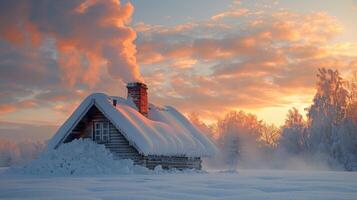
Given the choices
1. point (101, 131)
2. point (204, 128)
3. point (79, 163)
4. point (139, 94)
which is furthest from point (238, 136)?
point (79, 163)

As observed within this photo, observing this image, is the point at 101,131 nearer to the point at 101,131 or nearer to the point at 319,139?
the point at 101,131

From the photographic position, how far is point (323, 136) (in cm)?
5094

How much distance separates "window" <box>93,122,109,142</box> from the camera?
2495 cm

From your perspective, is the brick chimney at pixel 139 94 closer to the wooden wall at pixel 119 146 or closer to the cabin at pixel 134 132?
the cabin at pixel 134 132

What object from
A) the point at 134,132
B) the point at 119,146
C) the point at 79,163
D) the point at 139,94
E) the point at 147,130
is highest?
the point at 139,94

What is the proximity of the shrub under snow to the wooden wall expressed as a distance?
0.68m

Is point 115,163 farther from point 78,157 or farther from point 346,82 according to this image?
point 346,82

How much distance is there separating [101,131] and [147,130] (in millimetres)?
3130

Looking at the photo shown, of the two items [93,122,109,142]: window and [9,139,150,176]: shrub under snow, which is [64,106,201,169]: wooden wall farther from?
[9,139,150,176]: shrub under snow

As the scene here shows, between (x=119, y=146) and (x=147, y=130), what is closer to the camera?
(x=147, y=130)

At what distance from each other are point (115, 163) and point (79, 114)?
398 cm

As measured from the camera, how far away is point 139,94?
27.6m

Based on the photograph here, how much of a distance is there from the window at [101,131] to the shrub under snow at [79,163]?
576 millimetres

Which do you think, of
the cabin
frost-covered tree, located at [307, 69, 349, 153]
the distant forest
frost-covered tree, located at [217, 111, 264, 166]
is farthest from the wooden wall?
frost-covered tree, located at [217, 111, 264, 166]
